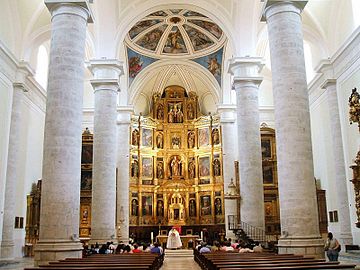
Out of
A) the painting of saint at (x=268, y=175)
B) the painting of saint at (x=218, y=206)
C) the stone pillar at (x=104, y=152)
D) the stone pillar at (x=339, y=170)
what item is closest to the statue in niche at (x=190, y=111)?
the painting of saint at (x=218, y=206)

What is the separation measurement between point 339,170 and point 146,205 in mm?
14823

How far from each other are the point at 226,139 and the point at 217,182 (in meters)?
3.83

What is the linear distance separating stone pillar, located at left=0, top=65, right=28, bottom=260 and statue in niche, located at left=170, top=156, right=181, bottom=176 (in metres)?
14.2

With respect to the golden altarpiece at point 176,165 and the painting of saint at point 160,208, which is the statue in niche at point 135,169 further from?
the painting of saint at point 160,208

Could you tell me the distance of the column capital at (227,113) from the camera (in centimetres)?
2834

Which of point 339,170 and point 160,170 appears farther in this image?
point 160,170

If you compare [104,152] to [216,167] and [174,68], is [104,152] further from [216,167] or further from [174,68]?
[174,68]

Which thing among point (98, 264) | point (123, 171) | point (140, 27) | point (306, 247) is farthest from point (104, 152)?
point (140, 27)

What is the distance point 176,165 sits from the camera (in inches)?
1271

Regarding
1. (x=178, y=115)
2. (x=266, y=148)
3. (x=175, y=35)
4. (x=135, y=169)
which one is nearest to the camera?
(x=266, y=148)

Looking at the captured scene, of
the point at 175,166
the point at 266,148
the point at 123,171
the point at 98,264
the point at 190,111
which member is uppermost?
the point at 190,111

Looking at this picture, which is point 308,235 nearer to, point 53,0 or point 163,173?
point 53,0

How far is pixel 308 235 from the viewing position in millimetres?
11445

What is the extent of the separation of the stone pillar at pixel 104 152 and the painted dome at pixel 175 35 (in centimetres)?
775
